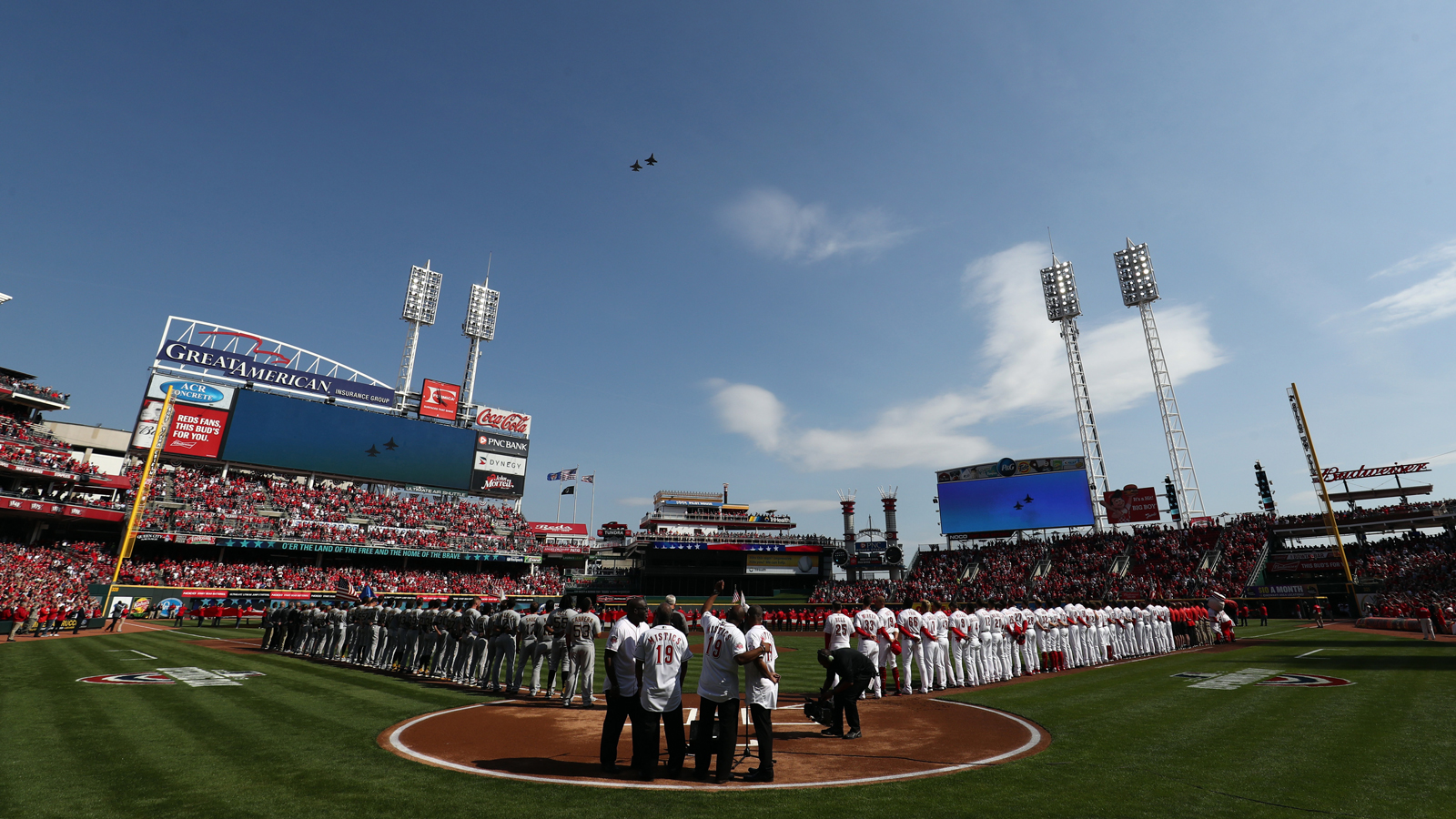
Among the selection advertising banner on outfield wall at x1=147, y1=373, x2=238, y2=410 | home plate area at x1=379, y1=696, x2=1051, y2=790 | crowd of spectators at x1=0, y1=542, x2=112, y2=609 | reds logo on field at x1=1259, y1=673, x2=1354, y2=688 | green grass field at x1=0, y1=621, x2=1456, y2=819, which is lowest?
home plate area at x1=379, y1=696, x2=1051, y2=790

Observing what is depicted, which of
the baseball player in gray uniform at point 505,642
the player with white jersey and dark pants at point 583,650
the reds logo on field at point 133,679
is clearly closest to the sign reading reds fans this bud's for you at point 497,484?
the reds logo on field at point 133,679

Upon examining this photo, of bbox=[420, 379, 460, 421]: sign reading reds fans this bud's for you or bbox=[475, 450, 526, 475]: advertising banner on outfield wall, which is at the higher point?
bbox=[420, 379, 460, 421]: sign reading reds fans this bud's for you

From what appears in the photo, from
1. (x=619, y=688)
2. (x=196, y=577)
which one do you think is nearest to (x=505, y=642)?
(x=619, y=688)

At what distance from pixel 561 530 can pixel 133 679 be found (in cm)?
5726

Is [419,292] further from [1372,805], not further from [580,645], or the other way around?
[1372,805]

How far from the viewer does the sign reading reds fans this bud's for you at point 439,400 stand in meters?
66.9

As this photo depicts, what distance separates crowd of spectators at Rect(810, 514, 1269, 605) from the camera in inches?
1854

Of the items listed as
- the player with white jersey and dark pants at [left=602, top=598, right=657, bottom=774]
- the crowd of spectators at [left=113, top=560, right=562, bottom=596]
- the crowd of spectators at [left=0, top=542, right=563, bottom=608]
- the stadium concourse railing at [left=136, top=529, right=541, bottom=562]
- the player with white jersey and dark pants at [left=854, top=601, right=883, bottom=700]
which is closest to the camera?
the player with white jersey and dark pants at [left=602, top=598, right=657, bottom=774]

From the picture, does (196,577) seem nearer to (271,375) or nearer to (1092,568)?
(271,375)

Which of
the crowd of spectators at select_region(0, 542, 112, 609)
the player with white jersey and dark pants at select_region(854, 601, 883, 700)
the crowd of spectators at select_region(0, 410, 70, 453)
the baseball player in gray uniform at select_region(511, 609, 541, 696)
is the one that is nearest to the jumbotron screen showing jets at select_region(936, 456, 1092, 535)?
the player with white jersey and dark pants at select_region(854, 601, 883, 700)

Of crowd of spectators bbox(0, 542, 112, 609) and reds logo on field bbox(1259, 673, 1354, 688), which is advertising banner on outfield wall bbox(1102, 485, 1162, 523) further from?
crowd of spectators bbox(0, 542, 112, 609)

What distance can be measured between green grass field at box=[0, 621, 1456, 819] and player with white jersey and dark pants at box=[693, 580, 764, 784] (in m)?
0.70

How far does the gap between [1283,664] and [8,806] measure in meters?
26.1

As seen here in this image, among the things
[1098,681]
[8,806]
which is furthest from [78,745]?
[1098,681]
